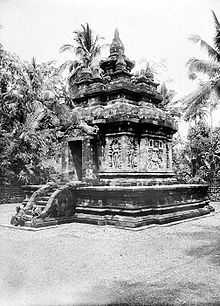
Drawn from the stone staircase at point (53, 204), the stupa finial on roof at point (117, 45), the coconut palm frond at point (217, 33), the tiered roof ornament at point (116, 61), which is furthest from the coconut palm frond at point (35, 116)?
the coconut palm frond at point (217, 33)

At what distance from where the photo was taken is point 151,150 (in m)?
12.7

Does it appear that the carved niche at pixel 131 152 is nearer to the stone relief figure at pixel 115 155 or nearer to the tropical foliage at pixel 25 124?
the stone relief figure at pixel 115 155

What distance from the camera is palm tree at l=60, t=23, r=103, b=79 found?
1096 inches

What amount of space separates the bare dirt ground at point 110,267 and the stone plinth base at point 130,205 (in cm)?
76

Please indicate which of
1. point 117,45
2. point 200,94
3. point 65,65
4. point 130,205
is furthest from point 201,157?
point 130,205

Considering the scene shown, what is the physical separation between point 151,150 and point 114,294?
849cm

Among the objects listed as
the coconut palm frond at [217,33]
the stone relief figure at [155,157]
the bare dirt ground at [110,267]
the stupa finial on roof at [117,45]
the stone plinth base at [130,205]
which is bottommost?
the bare dirt ground at [110,267]

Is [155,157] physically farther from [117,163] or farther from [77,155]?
[77,155]

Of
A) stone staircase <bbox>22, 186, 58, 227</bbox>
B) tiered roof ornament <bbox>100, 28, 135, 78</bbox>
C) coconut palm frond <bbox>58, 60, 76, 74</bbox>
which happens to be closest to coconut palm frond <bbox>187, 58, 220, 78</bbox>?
tiered roof ornament <bbox>100, 28, 135, 78</bbox>

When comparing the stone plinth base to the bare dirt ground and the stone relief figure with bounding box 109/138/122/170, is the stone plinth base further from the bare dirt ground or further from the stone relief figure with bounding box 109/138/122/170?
the stone relief figure with bounding box 109/138/122/170

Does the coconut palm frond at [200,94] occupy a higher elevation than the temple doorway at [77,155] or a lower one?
higher

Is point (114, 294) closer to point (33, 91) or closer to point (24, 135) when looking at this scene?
point (24, 135)

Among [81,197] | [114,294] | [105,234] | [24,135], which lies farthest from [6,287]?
[24,135]

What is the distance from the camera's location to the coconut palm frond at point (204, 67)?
16.6 metres
